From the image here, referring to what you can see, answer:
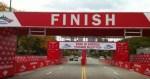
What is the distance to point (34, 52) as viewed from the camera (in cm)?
11431

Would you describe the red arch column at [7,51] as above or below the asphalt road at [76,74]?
above

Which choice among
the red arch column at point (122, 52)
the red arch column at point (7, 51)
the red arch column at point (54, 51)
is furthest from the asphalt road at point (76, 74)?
the red arch column at point (54, 51)

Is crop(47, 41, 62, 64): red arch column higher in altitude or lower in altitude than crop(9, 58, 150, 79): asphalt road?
higher

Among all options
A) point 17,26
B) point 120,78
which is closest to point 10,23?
point 17,26

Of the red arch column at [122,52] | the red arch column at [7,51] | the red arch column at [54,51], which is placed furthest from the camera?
the red arch column at [54,51]

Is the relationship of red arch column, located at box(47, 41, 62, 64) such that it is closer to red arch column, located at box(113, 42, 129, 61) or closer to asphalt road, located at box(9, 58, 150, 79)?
red arch column, located at box(113, 42, 129, 61)

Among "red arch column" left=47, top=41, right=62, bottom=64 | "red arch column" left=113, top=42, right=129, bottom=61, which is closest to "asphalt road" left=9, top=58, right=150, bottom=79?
"red arch column" left=113, top=42, right=129, bottom=61

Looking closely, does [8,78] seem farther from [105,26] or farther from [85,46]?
[85,46]

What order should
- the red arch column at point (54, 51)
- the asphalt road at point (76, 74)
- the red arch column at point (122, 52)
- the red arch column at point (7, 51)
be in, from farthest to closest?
1. the red arch column at point (54, 51)
2. the red arch column at point (122, 52)
3. the asphalt road at point (76, 74)
4. the red arch column at point (7, 51)

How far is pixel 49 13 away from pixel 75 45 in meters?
49.0

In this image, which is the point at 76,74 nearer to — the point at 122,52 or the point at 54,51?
the point at 122,52

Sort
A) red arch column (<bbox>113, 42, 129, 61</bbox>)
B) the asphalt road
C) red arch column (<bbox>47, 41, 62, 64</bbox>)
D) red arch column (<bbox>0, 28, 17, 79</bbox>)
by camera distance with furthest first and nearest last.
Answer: red arch column (<bbox>47, 41, 62, 64</bbox>) → red arch column (<bbox>113, 42, 129, 61</bbox>) → the asphalt road → red arch column (<bbox>0, 28, 17, 79</bbox>)

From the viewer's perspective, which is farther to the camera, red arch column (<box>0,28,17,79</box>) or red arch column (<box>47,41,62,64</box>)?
red arch column (<box>47,41,62,64</box>)

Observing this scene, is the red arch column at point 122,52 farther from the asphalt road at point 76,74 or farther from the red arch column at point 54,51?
the asphalt road at point 76,74
